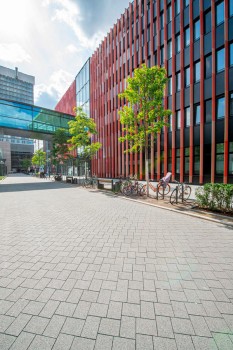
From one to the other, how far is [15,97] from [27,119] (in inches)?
5721

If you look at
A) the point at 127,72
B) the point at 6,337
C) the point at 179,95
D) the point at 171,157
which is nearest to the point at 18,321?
the point at 6,337

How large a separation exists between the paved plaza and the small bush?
154cm

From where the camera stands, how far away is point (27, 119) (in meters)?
27.0

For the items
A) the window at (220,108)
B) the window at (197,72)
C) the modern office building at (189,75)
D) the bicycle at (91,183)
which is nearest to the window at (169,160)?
the modern office building at (189,75)

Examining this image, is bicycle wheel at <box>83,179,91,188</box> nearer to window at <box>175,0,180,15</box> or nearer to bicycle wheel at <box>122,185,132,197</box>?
bicycle wheel at <box>122,185,132,197</box>

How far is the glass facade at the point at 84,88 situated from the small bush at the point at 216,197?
34.7 metres

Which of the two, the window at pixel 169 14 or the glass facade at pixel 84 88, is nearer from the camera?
the window at pixel 169 14

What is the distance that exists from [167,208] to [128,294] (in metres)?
6.15

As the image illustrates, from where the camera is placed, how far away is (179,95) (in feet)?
64.4

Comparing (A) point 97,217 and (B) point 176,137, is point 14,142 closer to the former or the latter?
(B) point 176,137

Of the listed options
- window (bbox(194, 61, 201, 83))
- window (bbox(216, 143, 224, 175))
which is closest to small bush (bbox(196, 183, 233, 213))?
window (bbox(216, 143, 224, 175))

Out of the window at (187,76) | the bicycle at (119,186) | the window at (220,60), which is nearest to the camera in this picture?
the bicycle at (119,186)

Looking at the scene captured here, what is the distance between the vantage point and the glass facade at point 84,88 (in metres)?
38.8

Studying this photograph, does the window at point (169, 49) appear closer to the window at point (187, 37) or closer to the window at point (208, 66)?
the window at point (187, 37)
